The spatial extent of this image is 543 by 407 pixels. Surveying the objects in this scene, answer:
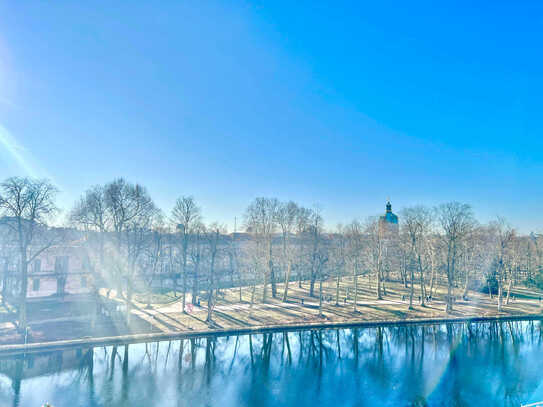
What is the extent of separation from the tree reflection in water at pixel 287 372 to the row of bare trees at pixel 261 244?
6.27m

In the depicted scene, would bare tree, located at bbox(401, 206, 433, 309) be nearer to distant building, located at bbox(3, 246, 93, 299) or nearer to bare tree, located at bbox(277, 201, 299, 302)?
bare tree, located at bbox(277, 201, 299, 302)

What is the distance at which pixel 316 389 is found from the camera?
18797mm

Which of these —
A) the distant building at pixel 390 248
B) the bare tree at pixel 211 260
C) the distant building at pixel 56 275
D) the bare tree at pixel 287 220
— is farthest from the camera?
the distant building at pixel 390 248

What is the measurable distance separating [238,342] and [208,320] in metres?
3.82

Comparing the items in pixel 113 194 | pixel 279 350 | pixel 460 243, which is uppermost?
pixel 113 194

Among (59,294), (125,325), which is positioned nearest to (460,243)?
(125,325)

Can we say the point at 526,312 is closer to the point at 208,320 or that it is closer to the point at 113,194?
the point at 208,320

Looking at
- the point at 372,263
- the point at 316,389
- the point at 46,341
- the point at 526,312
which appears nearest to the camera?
the point at 316,389

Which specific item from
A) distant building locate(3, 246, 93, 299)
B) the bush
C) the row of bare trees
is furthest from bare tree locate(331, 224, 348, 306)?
distant building locate(3, 246, 93, 299)

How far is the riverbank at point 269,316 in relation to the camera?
81.6ft

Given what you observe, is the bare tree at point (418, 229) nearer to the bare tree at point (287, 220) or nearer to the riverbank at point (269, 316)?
the riverbank at point (269, 316)

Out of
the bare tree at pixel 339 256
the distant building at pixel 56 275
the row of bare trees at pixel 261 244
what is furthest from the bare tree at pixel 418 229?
the distant building at pixel 56 275

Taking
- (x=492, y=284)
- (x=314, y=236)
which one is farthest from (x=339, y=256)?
(x=492, y=284)

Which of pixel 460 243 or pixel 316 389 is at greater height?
pixel 460 243
